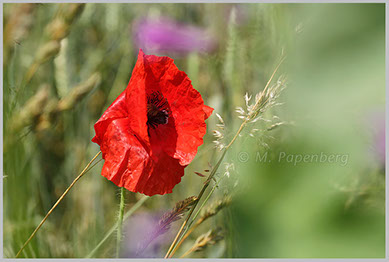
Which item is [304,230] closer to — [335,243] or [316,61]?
[335,243]

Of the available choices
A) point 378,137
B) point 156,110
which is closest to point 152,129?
point 156,110

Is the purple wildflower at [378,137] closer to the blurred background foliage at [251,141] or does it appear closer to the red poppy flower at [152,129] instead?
the blurred background foliage at [251,141]

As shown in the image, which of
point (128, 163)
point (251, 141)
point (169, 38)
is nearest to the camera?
point (128, 163)

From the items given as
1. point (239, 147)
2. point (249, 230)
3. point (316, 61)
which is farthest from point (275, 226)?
point (316, 61)

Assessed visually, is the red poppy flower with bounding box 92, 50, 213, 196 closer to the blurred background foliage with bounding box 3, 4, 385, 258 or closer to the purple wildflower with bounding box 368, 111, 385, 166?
the blurred background foliage with bounding box 3, 4, 385, 258

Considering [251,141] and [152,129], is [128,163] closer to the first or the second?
[152,129]

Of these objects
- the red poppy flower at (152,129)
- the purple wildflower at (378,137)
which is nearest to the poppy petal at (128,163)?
the red poppy flower at (152,129)

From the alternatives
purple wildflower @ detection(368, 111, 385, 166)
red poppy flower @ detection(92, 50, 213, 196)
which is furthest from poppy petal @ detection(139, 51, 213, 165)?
purple wildflower @ detection(368, 111, 385, 166)
